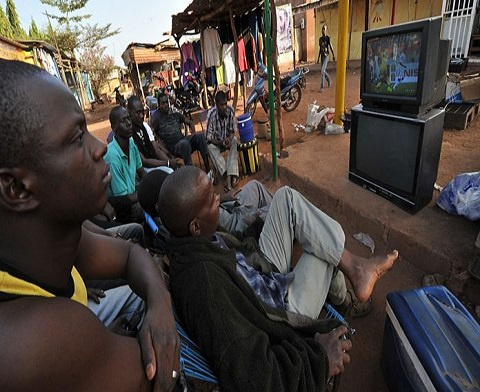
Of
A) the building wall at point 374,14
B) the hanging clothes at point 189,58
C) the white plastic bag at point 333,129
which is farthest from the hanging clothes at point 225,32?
the building wall at point 374,14

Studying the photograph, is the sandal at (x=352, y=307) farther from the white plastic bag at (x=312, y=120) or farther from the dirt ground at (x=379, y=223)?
the white plastic bag at (x=312, y=120)

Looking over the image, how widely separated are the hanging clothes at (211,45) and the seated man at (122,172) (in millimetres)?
4803

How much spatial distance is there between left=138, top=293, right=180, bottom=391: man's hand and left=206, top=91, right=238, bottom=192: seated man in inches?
146

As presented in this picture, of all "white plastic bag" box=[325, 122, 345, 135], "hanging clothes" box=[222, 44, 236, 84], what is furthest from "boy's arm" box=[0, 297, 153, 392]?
"hanging clothes" box=[222, 44, 236, 84]

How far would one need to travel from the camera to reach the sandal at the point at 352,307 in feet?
6.63

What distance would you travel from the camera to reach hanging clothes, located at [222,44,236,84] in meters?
6.98

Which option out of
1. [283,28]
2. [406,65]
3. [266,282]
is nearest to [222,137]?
[406,65]

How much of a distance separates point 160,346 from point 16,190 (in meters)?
0.58

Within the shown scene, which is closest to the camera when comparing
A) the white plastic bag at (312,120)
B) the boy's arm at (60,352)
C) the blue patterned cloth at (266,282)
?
the boy's arm at (60,352)

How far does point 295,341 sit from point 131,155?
257 cm

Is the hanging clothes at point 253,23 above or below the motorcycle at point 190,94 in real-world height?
above

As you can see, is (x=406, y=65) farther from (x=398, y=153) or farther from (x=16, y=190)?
(x=16, y=190)

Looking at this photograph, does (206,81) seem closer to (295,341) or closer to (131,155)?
(131,155)

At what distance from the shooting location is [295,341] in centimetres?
127
